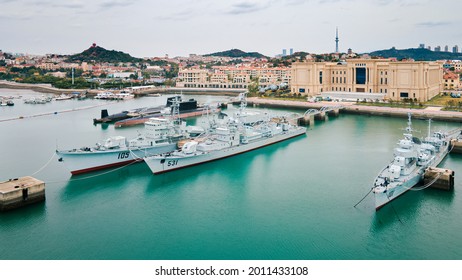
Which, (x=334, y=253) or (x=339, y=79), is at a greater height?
(x=339, y=79)

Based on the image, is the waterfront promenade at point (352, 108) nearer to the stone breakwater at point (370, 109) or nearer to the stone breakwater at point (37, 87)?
the stone breakwater at point (370, 109)

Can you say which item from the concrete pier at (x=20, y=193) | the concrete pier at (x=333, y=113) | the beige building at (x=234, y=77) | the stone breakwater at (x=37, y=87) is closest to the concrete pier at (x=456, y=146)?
the concrete pier at (x=333, y=113)

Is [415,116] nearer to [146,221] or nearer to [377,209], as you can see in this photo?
[377,209]

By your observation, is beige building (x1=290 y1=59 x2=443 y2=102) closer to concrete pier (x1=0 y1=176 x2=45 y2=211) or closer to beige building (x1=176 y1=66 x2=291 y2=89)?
beige building (x1=176 y1=66 x2=291 y2=89)

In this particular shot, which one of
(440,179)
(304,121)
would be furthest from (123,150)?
(304,121)

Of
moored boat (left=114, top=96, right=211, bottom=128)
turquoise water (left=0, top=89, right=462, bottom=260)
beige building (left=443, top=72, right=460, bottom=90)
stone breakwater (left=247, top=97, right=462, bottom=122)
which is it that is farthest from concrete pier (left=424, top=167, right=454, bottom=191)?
beige building (left=443, top=72, right=460, bottom=90)

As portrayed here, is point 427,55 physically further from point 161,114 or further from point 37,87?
point 161,114

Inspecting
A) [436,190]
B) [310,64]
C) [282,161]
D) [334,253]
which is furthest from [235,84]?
[334,253]
